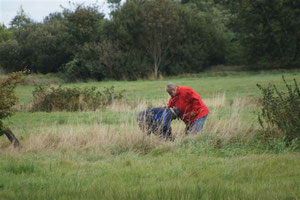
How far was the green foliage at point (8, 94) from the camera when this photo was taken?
A: 9.16 meters

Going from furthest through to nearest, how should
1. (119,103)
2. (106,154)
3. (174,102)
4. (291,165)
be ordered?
1. (119,103)
2. (174,102)
3. (106,154)
4. (291,165)

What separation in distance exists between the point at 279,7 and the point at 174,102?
3546 centimetres

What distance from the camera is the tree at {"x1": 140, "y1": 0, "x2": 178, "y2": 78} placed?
45.1 metres

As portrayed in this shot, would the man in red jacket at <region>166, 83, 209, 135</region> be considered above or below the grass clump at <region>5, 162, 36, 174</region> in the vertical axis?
above

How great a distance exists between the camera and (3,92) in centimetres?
927

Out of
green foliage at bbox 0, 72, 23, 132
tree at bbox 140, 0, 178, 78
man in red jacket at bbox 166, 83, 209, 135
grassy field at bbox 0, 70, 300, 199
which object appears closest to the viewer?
grassy field at bbox 0, 70, 300, 199

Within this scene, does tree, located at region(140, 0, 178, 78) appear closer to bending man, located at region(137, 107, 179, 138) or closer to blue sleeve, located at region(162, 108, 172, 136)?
bending man, located at region(137, 107, 179, 138)

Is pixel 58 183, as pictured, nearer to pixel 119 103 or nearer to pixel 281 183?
pixel 281 183

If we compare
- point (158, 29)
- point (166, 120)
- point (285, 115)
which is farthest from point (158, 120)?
point (158, 29)

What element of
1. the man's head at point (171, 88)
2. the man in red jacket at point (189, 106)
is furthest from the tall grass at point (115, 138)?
the man's head at point (171, 88)

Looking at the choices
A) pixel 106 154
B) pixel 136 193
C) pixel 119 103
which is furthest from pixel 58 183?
pixel 119 103

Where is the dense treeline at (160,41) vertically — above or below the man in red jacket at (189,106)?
above

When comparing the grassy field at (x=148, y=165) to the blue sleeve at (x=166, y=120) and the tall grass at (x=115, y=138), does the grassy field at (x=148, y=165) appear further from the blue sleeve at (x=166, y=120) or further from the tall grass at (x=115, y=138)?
the blue sleeve at (x=166, y=120)

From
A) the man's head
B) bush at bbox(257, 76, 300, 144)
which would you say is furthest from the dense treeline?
the man's head
